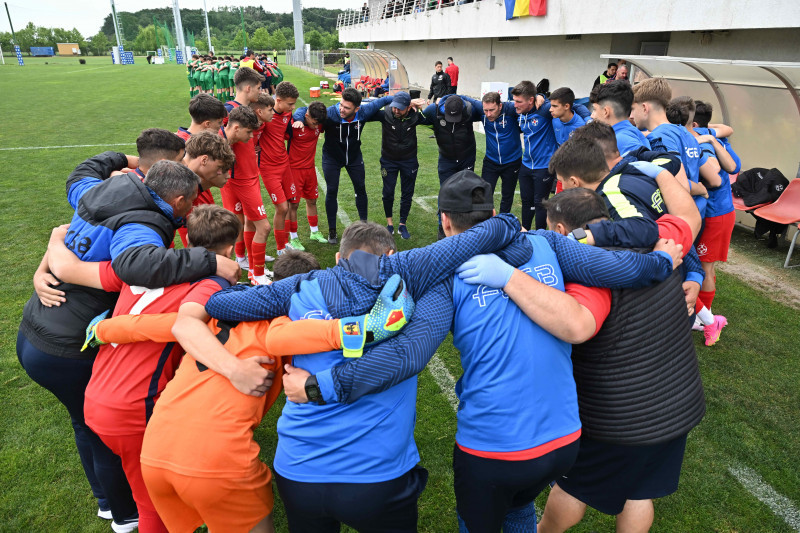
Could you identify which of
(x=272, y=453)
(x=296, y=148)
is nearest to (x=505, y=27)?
(x=296, y=148)

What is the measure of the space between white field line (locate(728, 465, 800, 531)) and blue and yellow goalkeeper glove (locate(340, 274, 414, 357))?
2.81m

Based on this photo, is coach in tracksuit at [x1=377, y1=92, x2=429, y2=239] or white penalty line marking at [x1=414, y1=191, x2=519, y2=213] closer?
coach in tracksuit at [x1=377, y1=92, x2=429, y2=239]

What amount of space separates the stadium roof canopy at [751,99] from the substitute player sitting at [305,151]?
5004 mm

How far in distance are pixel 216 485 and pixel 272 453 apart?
1600 mm

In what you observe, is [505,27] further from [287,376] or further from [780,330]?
[287,376]

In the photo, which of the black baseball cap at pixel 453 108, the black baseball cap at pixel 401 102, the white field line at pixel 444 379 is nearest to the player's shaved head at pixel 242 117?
the black baseball cap at pixel 401 102

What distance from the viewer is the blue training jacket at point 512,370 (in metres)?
1.80

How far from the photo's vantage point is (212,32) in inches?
4471

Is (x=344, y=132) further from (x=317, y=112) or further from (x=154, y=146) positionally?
(x=154, y=146)

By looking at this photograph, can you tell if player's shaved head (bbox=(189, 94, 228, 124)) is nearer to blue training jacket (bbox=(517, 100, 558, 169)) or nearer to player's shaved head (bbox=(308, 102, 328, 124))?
player's shaved head (bbox=(308, 102, 328, 124))

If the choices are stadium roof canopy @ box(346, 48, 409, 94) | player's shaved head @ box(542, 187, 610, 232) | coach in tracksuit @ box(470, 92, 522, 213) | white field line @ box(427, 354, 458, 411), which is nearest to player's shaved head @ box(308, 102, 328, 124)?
coach in tracksuit @ box(470, 92, 522, 213)

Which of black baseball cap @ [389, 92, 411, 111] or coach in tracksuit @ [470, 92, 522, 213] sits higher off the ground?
black baseball cap @ [389, 92, 411, 111]

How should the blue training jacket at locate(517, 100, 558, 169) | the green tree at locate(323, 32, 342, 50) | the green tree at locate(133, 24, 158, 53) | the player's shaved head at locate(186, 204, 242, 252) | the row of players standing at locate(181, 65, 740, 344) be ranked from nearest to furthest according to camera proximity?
the player's shaved head at locate(186, 204, 242, 252) < the row of players standing at locate(181, 65, 740, 344) < the blue training jacket at locate(517, 100, 558, 169) < the green tree at locate(323, 32, 342, 50) < the green tree at locate(133, 24, 158, 53)

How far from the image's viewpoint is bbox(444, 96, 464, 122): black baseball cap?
22.0ft
